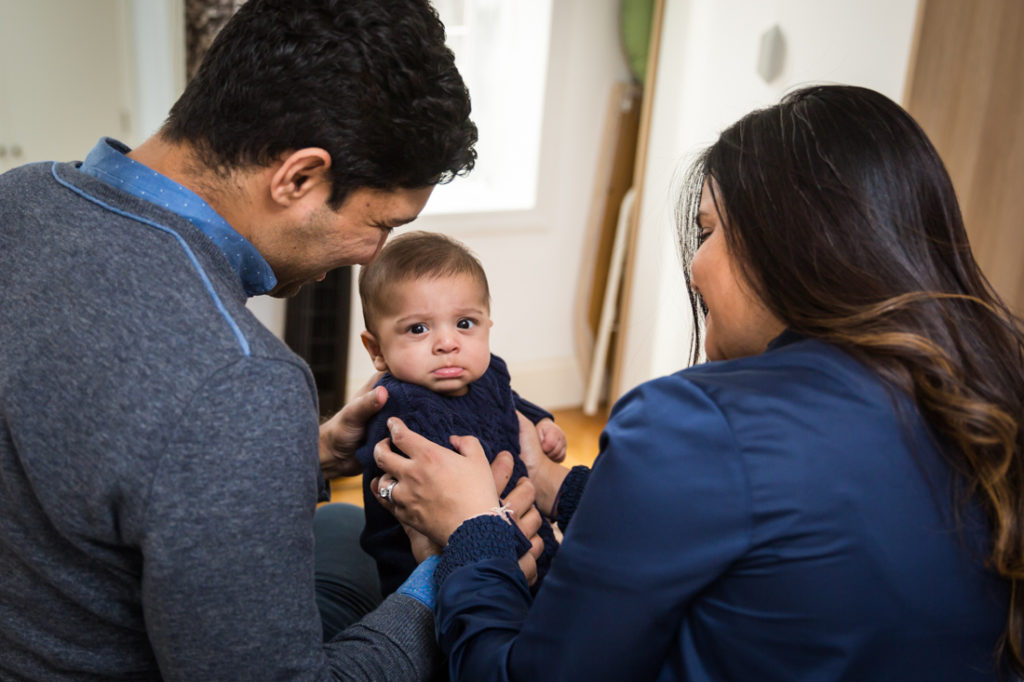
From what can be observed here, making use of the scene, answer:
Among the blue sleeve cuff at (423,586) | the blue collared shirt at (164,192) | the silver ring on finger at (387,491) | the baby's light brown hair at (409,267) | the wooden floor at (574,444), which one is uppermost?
the blue collared shirt at (164,192)

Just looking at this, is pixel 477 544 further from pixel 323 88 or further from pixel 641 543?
pixel 323 88

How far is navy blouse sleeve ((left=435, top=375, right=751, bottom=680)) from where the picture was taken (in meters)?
0.82

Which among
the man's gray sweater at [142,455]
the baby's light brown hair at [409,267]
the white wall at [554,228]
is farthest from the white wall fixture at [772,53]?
the man's gray sweater at [142,455]

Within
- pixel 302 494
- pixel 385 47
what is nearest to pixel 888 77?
pixel 385 47

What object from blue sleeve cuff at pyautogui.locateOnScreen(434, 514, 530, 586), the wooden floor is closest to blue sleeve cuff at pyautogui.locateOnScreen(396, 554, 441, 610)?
blue sleeve cuff at pyautogui.locateOnScreen(434, 514, 530, 586)

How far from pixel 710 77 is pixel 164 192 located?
233cm

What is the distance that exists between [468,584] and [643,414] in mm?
348

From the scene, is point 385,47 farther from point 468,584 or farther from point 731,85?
point 731,85

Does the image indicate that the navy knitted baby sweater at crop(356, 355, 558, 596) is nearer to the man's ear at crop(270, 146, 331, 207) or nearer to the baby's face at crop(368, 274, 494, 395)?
the baby's face at crop(368, 274, 494, 395)

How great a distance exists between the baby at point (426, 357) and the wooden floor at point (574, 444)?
1520mm

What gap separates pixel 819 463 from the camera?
0.82 m

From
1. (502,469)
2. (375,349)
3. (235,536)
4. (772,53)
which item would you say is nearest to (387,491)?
(502,469)

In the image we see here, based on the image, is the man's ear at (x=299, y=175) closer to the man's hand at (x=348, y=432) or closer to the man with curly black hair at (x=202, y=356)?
the man with curly black hair at (x=202, y=356)

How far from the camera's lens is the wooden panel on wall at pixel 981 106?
2488 mm
